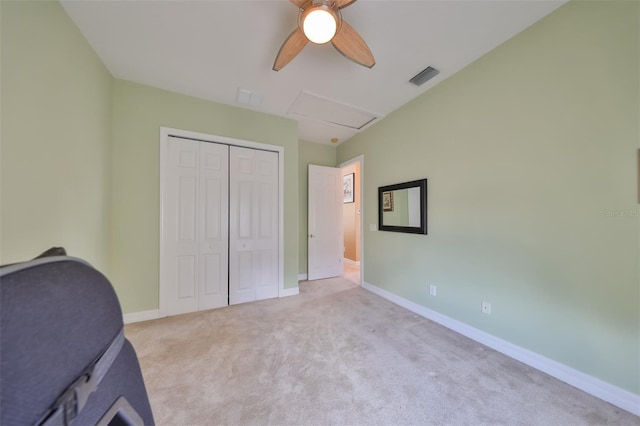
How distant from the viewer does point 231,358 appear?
1811 millimetres

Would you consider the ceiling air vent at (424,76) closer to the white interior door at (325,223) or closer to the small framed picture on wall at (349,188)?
the white interior door at (325,223)

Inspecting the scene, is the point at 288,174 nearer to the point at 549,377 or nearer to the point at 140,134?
the point at 140,134

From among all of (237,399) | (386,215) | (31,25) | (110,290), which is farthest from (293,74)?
(237,399)

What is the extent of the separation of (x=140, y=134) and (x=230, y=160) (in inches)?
38.3

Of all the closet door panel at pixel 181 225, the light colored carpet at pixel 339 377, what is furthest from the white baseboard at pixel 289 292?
the closet door panel at pixel 181 225

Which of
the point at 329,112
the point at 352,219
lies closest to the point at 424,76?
the point at 329,112

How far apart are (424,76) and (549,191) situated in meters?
1.59

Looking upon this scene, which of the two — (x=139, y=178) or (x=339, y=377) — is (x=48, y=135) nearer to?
(x=139, y=178)

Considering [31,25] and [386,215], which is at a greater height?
[31,25]

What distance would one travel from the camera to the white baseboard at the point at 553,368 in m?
1.35

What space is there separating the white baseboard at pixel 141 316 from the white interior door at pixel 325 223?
228cm

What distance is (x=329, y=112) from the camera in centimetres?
306

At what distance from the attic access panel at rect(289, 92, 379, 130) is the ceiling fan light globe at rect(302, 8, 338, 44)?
117 centimetres

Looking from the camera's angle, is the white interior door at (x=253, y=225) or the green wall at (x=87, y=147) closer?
the green wall at (x=87, y=147)
